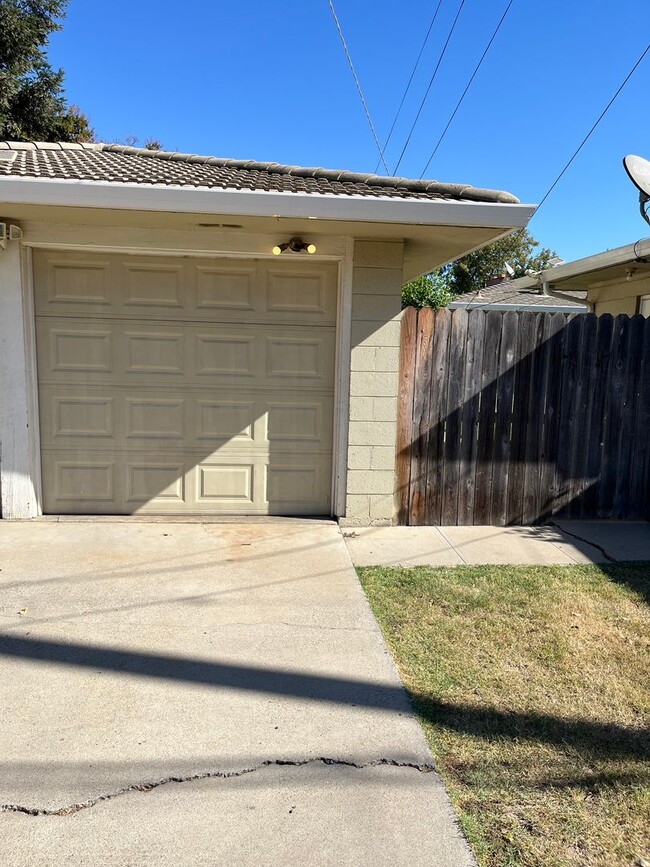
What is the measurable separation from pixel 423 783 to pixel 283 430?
405 cm

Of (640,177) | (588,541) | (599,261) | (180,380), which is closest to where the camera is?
(640,177)

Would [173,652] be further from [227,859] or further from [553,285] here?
[553,285]

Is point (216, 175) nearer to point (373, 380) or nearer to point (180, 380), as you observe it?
point (180, 380)

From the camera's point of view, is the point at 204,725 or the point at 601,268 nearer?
the point at 204,725

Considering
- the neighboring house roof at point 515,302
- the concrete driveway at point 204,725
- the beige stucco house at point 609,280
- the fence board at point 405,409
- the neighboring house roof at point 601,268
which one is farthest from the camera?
the neighboring house roof at point 515,302

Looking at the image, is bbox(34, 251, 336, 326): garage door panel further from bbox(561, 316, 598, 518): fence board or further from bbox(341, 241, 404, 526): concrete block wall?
bbox(561, 316, 598, 518): fence board

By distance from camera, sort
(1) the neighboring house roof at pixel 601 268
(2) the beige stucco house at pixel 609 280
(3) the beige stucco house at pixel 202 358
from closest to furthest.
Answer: (3) the beige stucco house at pixel 202 358, (1) the neighboring house roof at pixel 601 268, (2) the beige stucco house at pixel 609 280

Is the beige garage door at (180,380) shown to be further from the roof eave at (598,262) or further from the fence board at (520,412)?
the roof eave at (598,262)

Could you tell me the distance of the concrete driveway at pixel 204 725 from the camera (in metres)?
2.29

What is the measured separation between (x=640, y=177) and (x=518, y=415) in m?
2.29

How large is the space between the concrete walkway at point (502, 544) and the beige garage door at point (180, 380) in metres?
1.05

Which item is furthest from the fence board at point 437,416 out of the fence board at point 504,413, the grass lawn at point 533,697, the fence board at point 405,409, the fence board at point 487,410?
the grass lawn at point 533,697

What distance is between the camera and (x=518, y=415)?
6301mm

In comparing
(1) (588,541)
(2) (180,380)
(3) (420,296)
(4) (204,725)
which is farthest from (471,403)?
(3) (420,296)
